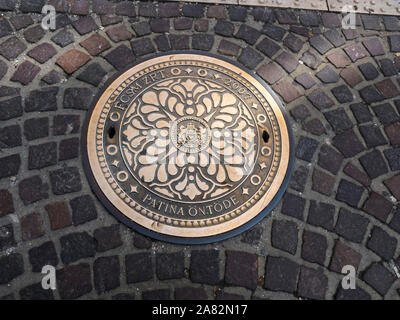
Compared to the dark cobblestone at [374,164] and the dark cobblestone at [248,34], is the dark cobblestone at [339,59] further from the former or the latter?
the dark cobblestone at [374,164]

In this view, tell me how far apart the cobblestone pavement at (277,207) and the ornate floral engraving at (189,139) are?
32cm

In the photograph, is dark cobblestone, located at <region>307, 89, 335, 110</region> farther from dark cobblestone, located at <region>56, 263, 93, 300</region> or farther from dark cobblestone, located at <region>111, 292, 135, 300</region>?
dark cobblestone, located at <region>56, 263, 93, 300</region>

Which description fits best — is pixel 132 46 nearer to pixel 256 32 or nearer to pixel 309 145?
pixel 256 32

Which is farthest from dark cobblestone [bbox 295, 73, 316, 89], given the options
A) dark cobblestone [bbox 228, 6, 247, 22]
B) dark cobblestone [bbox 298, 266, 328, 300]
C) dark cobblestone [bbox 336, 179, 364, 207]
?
dark cobblestone [bbox 298, 266, 328, 300]

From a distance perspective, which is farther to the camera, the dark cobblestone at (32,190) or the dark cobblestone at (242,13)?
the dark cobblestone at (242,13)

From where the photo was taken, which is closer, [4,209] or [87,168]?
[4,209]

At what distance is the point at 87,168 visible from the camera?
6.70ft

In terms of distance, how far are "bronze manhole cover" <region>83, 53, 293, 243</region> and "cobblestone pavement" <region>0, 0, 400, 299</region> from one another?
0.09 m

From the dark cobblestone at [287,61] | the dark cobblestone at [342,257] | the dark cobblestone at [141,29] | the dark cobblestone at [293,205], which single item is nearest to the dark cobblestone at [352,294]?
the dark cobblestone at [342,257]

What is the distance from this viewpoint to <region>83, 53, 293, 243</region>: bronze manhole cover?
77.8 inches

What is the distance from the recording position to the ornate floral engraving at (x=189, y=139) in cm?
206

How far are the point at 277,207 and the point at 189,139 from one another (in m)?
0.71

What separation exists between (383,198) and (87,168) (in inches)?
75.4
